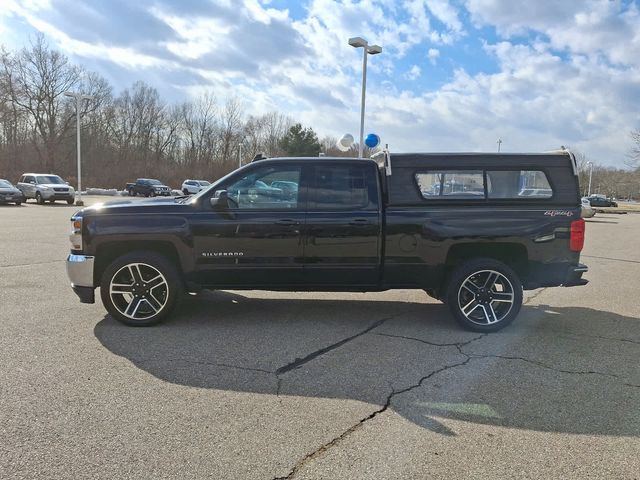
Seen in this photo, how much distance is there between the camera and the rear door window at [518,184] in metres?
5.56

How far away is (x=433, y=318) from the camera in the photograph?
6180 mm

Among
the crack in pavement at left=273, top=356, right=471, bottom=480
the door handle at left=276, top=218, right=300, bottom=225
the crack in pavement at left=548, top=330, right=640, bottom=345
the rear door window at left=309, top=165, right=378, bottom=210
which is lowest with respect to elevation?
the crack in pavement at left=273, top=356, right=471, bottom=480

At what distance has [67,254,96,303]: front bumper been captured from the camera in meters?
5.43

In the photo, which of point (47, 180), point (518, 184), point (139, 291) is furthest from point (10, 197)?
point (518, 184)

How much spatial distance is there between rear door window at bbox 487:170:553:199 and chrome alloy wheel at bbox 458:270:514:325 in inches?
36.9

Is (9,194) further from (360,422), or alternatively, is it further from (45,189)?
(360,422)

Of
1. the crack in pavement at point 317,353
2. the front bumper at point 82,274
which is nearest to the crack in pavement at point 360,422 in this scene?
the crack in pavement at point 317,353

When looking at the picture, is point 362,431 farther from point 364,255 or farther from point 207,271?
point 207,271

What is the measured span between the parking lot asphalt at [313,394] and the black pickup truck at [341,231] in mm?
541

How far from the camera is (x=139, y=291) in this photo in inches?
217

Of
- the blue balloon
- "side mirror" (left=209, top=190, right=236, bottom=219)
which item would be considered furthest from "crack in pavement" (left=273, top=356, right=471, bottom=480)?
the blue balloon

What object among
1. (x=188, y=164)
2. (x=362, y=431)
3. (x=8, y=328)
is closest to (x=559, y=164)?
(x=362, y=431)

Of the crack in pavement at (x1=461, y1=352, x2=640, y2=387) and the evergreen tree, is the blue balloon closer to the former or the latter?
the crack in pavement at (x1=461, y1=352, x2=640, y2=387)

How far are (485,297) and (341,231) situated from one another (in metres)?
1.86
